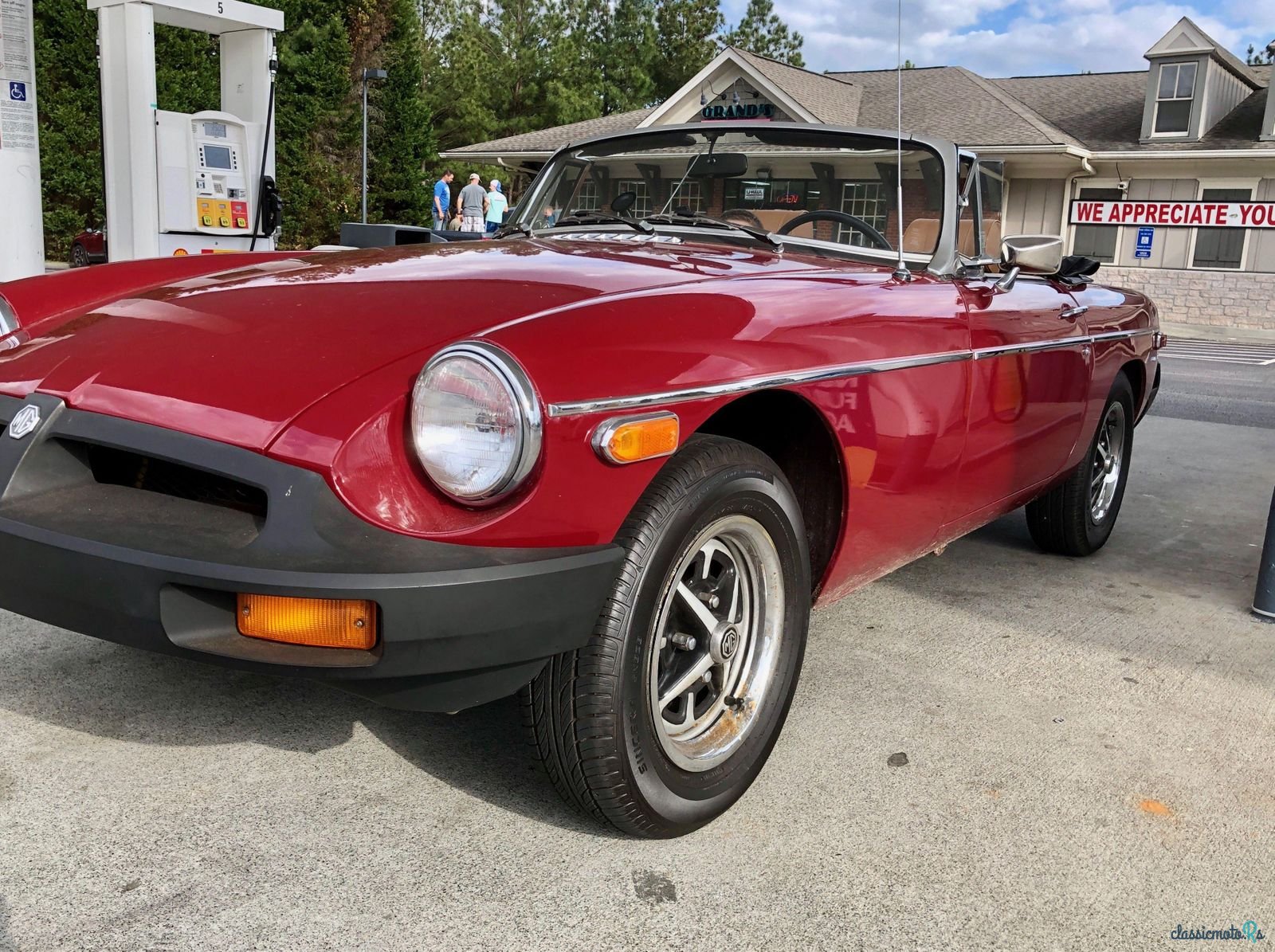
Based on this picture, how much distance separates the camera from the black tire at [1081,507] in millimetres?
4195

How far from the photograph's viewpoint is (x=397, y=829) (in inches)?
84.7

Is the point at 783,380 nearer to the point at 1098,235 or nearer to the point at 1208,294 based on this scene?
the point at 1208,294

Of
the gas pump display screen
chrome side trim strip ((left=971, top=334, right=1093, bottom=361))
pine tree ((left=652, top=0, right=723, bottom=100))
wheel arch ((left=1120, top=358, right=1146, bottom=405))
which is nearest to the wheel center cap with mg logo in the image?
chrome side trim strip ((left=971, top=334, right=1093, bottom=361))

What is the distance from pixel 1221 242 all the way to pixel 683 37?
28145 mm

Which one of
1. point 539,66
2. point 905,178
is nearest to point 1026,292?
point 905,178

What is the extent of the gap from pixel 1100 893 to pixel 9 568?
2033mm

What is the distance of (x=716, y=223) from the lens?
339 cm

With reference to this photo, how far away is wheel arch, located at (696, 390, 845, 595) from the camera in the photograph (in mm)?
2471

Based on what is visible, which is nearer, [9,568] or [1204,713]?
[9,568]

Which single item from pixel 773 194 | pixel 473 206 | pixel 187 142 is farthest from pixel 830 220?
pixel 473 206

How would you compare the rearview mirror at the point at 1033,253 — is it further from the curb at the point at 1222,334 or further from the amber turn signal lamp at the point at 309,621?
the curb at the point at 1222,334

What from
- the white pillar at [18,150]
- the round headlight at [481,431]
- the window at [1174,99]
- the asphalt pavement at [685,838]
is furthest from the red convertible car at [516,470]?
the window at [1174,99]

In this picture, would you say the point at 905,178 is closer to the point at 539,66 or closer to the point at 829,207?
the point at 829,207

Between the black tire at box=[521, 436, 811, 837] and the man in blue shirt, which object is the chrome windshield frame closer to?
the black tire at box=[521, 436, 811, 837]
